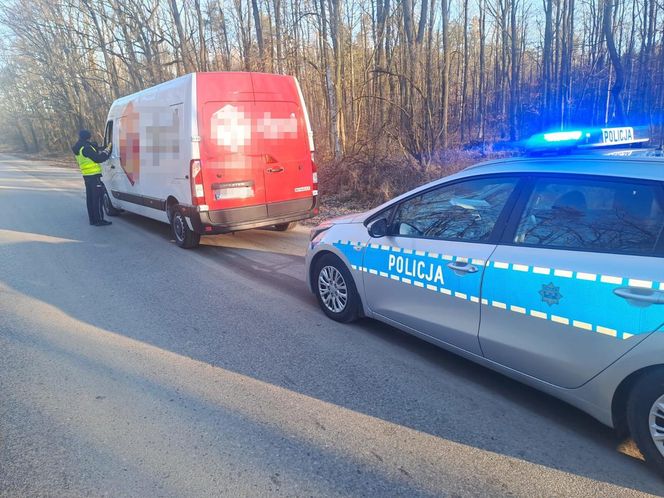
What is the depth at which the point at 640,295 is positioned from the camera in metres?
2.21

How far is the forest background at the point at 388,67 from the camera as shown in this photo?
11758 millimetres

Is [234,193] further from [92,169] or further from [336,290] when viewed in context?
[92,169]

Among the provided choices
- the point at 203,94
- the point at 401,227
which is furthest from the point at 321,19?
the point at 401,227

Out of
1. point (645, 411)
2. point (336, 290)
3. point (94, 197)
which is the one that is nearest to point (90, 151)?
point (94, 197)

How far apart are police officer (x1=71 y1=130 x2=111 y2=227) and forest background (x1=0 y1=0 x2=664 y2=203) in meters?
5.14

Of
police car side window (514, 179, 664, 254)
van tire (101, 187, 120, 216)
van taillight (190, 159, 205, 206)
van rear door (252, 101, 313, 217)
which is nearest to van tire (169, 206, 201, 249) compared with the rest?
van taillight (190, 159, 205, 206)

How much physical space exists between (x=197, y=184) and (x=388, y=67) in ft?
31.6

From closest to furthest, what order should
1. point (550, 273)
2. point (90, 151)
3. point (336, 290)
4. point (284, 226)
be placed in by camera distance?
1. point (550, 273)
2. point (336, 290)
3. point (284, 226)
4. point (90, 151)

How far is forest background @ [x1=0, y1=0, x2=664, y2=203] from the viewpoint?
38.6 feet

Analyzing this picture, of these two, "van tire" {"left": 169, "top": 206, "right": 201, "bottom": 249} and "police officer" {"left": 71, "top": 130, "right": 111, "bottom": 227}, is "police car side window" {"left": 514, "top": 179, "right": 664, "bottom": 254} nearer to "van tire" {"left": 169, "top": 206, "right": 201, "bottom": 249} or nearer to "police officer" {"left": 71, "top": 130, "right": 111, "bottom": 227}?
"van tire" {"left": 169, "top": 206, "right": 201, "bottom": 249}

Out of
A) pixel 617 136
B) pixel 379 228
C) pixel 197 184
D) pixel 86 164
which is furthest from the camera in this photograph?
pixel 86 164

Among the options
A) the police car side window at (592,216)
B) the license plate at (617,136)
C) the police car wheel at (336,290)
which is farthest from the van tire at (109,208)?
the license plate at (617,136)

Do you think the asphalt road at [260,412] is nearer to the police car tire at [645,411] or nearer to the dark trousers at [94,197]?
the police car tire at [645,411]

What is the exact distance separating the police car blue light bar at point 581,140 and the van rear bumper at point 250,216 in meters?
4.65
